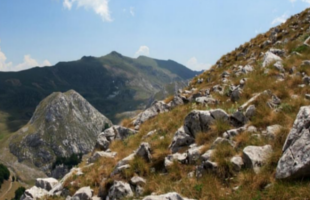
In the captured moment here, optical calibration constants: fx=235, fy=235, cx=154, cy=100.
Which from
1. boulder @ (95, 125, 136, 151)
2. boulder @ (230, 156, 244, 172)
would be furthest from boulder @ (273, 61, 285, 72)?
boulder @ (95, 125, 136, 151)

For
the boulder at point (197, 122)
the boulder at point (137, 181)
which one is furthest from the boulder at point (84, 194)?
the boulder at point (197, 122)

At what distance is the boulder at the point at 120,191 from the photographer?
11688 mm

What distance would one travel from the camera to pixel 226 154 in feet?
33.0

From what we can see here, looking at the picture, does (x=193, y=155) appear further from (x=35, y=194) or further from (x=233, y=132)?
(x=35, y=194)

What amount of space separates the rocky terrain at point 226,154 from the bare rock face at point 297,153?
3 centimetres

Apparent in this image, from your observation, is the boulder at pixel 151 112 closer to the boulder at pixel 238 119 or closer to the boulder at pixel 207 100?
the boulder at pixel 207 100

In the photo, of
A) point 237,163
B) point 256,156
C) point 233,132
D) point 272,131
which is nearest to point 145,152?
point 233,132

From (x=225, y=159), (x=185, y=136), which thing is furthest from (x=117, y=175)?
(x=225, y=159)

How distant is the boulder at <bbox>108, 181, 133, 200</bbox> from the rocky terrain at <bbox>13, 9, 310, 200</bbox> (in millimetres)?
48

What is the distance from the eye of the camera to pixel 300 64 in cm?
1688

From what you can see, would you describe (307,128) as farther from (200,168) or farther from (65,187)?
(65,187)

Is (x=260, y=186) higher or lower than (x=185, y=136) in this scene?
lower

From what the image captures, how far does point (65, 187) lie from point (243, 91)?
1388 cm

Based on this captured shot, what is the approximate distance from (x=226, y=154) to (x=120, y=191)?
559 centimetres
